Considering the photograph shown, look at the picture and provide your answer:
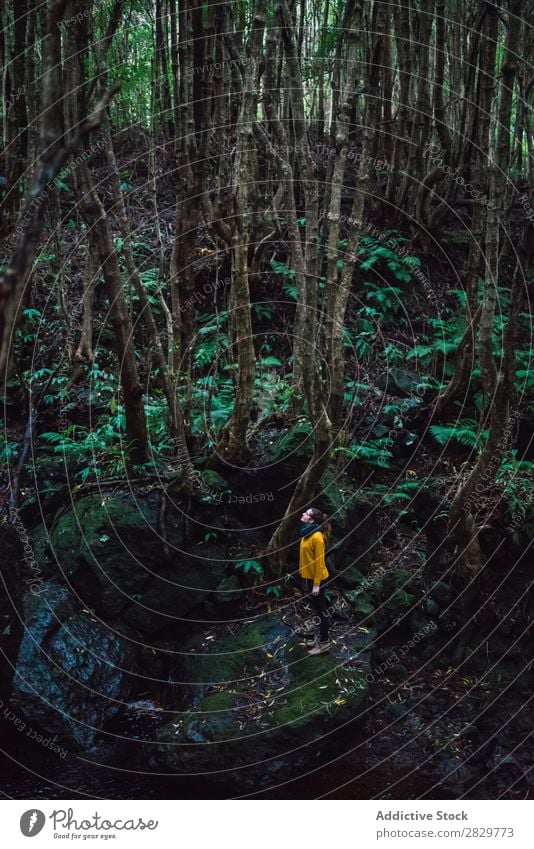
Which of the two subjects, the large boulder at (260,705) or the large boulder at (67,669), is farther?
the large boulder at (67,669)

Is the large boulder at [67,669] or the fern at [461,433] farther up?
the fern at [461,433]

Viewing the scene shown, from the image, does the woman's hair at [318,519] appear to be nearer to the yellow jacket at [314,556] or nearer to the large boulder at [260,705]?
the yellow jacket at [314,556]

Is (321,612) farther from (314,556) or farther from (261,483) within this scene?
(261,483)

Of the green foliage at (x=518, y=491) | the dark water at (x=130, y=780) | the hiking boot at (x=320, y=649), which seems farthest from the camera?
the green foliage at (x=518, y=491)

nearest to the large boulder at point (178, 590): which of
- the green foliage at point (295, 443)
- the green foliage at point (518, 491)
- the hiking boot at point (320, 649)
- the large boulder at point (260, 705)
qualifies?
the large boulder at point (260, 705)
